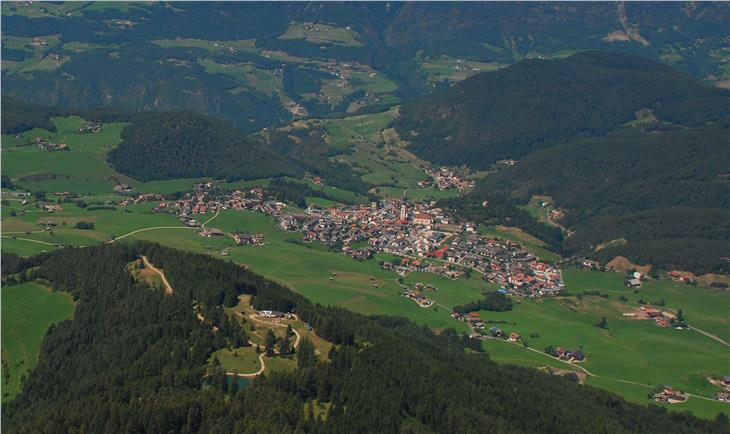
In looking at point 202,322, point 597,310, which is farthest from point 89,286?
point 597,310

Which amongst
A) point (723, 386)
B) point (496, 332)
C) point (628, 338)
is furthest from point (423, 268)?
point (723, 386)

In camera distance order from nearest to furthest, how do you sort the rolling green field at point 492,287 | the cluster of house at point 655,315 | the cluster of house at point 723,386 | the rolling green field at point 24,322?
the rolling green field at point 24,322, the cluster of house at point 723,386, the rolling green field at point 492,287, the cluster of house at point 655,315

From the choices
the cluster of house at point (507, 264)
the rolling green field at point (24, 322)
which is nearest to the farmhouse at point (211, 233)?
the cluster of house at point (507, 264)

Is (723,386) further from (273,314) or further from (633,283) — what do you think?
(273,314)

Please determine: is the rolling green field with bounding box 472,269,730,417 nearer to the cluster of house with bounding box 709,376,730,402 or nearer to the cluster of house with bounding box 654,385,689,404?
the cluster of house with bounding box 709,376,730,402

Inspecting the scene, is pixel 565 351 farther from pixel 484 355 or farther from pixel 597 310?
pixel 597 310

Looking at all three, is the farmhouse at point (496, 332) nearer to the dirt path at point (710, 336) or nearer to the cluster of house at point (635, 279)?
the dirt path at point (710, 336)
